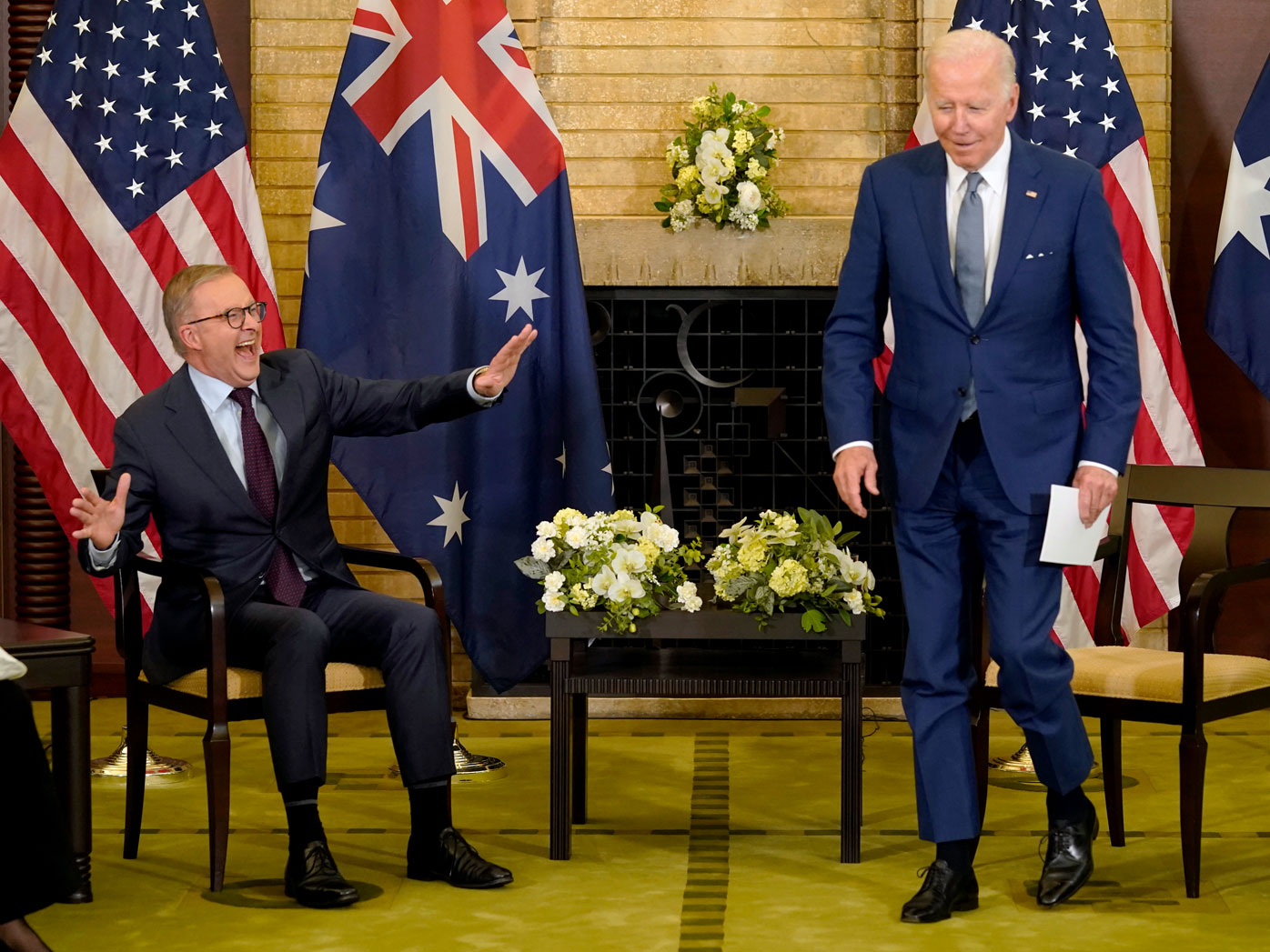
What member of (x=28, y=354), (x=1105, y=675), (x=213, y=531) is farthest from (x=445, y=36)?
(x=1105, y=675)

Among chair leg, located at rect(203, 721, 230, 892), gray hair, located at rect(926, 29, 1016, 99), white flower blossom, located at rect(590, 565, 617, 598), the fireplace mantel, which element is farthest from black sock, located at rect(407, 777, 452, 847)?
the fireplace mantel

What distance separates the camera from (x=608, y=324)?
588 centimetres

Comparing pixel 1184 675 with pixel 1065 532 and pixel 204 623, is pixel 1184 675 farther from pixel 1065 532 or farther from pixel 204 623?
pixel 204 623

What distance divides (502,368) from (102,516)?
38.2 inches

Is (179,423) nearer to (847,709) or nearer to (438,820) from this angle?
(438,820)

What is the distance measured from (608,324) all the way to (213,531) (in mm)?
2335

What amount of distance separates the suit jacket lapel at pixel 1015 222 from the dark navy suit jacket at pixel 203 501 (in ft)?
Answer: 4.40

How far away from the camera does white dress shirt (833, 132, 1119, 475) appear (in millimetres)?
3303

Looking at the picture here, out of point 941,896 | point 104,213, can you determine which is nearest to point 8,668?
point 941,896

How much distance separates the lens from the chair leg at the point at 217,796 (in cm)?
360

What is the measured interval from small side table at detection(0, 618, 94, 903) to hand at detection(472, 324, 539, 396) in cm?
108

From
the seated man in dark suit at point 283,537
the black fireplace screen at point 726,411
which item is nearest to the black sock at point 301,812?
the seated man in dark suit at point 283,537

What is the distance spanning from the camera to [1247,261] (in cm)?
517

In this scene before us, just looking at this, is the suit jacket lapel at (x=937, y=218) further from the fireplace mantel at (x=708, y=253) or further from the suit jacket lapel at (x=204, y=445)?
the fireplace mantel at (x=708, y=253)
